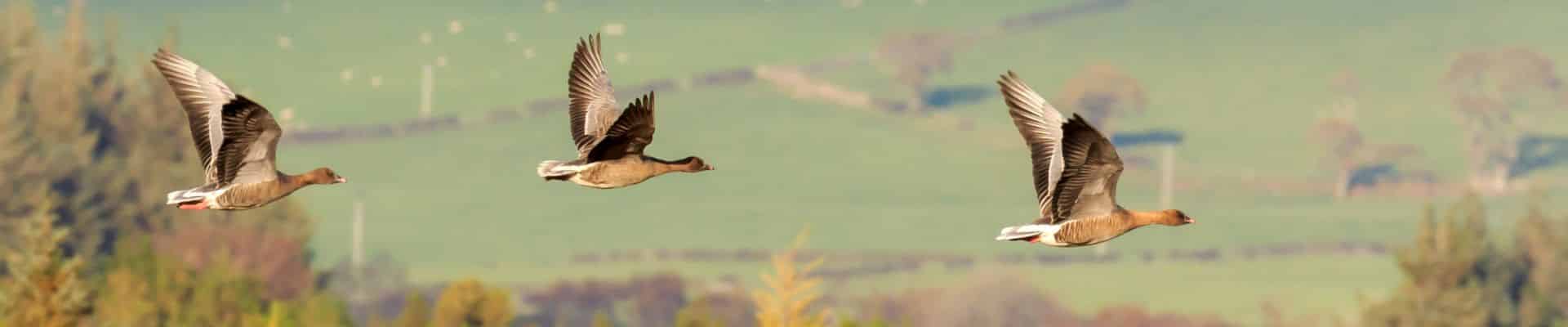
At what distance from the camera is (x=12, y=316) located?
240ft

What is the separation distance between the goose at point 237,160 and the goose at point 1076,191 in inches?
275

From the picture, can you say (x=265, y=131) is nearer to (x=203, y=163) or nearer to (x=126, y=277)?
(x=203, y=163)

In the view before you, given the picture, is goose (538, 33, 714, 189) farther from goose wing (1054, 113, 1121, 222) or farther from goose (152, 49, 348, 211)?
goose wing (1054, 113, 1121, 222)

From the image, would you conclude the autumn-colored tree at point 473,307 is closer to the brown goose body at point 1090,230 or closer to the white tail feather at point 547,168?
the white tail feather at point 547,168

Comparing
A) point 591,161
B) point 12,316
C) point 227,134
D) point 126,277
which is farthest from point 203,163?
point 126,277

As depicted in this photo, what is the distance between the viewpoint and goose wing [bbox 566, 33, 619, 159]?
35375 millimetres

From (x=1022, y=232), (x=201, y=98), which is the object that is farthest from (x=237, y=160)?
(x=1022, y=232)

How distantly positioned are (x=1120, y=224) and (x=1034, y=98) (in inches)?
83.8

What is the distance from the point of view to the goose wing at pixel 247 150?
1181 inches

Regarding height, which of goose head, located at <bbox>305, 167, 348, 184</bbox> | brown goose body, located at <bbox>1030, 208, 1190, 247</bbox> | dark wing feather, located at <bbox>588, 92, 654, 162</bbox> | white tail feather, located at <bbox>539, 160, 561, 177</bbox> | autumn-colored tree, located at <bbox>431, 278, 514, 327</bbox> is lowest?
autumn-colored tree, located at <bbox>431, 278, 514, 327</bbox>

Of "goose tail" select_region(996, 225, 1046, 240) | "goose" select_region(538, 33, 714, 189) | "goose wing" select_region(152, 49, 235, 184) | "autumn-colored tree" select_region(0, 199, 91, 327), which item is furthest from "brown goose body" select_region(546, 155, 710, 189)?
"autumn-colored tree" select_region(0, 199, 91, 327)

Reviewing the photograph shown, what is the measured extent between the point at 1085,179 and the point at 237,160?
335 inches

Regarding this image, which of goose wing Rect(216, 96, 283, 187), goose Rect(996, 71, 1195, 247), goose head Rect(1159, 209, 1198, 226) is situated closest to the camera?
goose Rect(996, 71, 1195, 247)

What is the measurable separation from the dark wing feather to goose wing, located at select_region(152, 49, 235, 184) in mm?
3790
